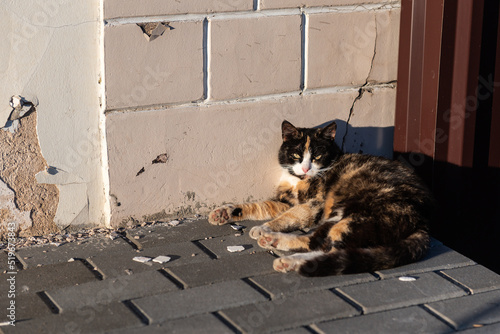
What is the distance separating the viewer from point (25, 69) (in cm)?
374

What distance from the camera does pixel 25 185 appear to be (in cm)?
391

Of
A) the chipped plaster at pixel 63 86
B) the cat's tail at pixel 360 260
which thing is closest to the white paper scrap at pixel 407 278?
the cat's tail at pixel 360 260

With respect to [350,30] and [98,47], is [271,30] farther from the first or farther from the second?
[98,47]

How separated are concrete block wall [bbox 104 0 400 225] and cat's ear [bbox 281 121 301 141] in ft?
0.35

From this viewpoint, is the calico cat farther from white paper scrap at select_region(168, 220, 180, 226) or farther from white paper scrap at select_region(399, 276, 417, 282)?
white paper scrap at select_region(168, 220, 180, 226)

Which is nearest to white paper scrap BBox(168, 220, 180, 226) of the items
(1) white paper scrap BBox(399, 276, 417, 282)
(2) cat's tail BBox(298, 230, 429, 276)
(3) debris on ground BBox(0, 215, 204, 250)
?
(3) debris on ground BBox(0, 215, 204, 250)

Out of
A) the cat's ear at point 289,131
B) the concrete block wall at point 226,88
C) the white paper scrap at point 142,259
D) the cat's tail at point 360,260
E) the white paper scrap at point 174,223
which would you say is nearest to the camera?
the cat's tail at point 360,260

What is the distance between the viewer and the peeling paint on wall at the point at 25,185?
12.6ft

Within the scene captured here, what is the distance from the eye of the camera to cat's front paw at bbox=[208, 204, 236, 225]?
421 centimetres

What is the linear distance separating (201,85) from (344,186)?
1.17 meters

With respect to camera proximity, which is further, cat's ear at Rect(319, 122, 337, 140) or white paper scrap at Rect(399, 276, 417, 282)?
cat's ear at Rect(319, 122, 337, 140)

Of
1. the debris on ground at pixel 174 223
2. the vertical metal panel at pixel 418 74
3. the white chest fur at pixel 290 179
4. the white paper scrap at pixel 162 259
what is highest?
the vertical metal panel at pixel 418 74

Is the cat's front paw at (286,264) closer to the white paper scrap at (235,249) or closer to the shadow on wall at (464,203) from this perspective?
the white paper scrap at (235,249)

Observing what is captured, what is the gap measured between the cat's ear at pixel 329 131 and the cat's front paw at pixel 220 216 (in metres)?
0.83
